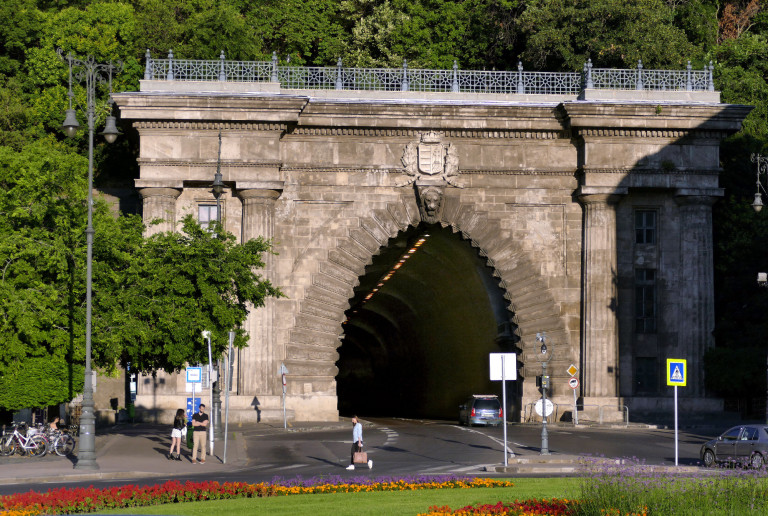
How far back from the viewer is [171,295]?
45.0m

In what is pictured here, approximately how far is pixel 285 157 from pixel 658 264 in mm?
17816

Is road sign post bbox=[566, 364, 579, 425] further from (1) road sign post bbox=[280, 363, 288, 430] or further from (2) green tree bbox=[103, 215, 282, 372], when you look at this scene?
(2) green tree bbox=[103, 215, 282, 372]

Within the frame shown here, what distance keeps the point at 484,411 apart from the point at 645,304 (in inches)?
368

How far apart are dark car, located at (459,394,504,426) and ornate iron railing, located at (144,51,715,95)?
48.8 feet

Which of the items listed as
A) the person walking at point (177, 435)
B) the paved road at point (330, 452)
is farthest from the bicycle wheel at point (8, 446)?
the person walking at point (177, 435)

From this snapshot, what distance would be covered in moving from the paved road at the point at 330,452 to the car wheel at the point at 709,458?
0.93m

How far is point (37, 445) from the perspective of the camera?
42062 millimetres

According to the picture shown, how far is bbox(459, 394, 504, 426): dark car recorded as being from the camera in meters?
63.5

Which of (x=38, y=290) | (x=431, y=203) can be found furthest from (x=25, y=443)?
(x=431, y=203)

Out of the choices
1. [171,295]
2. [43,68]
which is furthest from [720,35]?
[171,295]

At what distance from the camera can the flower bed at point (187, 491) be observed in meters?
25.3

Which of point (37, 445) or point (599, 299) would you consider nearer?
point (37, 445)

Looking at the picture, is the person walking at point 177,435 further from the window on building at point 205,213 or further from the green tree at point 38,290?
the window on building at point 205,213

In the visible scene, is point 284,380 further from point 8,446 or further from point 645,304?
point 645,304
